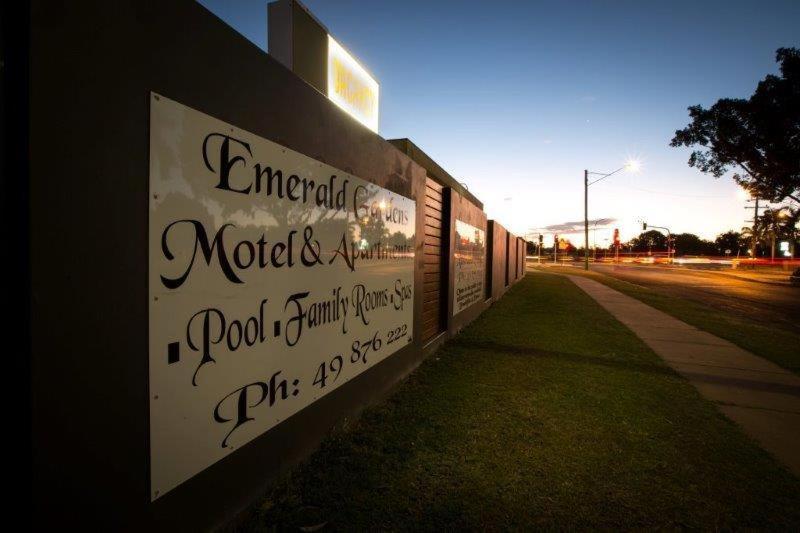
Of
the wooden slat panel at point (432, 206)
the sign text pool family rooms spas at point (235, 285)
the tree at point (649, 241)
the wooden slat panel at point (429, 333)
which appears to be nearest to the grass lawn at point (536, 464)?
the sign text pool family rooms spas at point (235, 285)

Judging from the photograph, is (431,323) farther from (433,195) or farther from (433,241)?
(433,195)

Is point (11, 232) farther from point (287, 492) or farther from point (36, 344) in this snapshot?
point (287, 492)

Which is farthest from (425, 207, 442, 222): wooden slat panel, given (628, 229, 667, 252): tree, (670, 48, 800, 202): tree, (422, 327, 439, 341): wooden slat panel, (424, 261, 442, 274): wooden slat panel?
(628, 229, 667, 252): tree

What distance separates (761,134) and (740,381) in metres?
22.8

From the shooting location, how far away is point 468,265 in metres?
7.93

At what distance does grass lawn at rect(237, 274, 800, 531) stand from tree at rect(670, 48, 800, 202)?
74.8 feet

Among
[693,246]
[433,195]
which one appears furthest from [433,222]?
[693,246]

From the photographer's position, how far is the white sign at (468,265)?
23.1ft

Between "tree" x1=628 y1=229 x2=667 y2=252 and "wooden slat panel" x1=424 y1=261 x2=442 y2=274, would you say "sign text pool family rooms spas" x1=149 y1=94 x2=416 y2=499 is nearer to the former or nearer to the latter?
"wooden slat panel" x1=424 y1=261 x2=442 y2=274

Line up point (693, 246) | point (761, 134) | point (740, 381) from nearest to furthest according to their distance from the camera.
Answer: point (740, 381), point (761, 134), point (693, 246)

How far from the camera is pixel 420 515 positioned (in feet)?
7.63

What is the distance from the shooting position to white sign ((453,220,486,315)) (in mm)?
7042

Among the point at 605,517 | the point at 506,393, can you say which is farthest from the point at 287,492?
the point at 506,393

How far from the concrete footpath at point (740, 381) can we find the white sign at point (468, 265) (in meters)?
3.24
